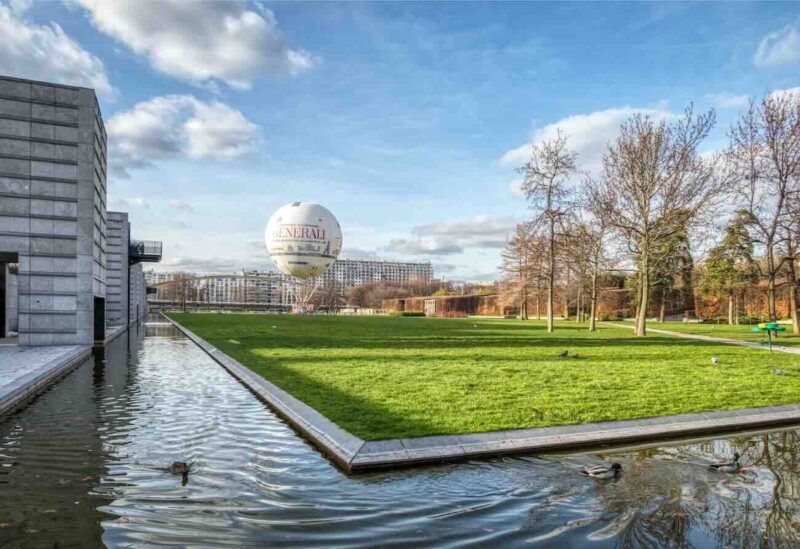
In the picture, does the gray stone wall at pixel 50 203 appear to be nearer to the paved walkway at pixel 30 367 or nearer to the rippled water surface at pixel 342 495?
the paved walkway at pixel 30 367

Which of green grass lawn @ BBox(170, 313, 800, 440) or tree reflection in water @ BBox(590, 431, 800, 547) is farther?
green grass lawn @ BBox(170, 313, 800, 440)

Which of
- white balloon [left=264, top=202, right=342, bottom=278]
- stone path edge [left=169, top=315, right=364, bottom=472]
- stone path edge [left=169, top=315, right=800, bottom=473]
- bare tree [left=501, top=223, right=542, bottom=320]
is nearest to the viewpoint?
stone path edge [left=169, top=315, right=800, bottom=473]

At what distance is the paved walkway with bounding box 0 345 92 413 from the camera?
12.4 metres

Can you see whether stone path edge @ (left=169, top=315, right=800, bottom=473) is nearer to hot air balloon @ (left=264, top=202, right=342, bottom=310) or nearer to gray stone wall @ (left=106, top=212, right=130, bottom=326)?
gray stone wall @ (left=106, top=212, right=130, bottom=326)

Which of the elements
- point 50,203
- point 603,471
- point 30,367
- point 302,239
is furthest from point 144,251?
point 603,471

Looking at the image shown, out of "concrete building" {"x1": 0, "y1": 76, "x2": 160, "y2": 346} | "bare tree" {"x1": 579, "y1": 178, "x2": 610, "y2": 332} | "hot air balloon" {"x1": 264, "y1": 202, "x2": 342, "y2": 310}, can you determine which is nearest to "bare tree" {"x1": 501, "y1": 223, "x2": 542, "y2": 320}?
"bare tree" {"x1": 579, "y1": 178, "x2": 610, "y2": 332}

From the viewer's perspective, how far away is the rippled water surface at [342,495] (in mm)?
5523

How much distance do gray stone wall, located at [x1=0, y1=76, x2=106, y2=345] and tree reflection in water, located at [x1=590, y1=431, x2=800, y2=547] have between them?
2503 centimetres

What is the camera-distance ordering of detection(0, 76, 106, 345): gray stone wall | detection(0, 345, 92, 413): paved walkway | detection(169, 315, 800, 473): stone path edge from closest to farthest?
detection(169, 315, 800, 473): stone path edge
detection(0, 345, 92, 413): paved walkway
detection(0, 76, 106, 345): gray stone wall

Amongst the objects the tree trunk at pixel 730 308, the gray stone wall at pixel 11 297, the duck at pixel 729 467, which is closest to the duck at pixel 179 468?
the duck at pixel 729 467

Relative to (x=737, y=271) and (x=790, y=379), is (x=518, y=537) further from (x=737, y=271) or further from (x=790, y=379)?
(x=737, y=271)

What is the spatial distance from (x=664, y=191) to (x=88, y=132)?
29.4 m

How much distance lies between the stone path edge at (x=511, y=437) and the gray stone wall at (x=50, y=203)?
1857 cm

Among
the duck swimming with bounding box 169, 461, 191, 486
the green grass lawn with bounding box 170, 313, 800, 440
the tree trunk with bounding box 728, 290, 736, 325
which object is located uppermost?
the tree trunk with bounding box 728, 290, 736, 325
